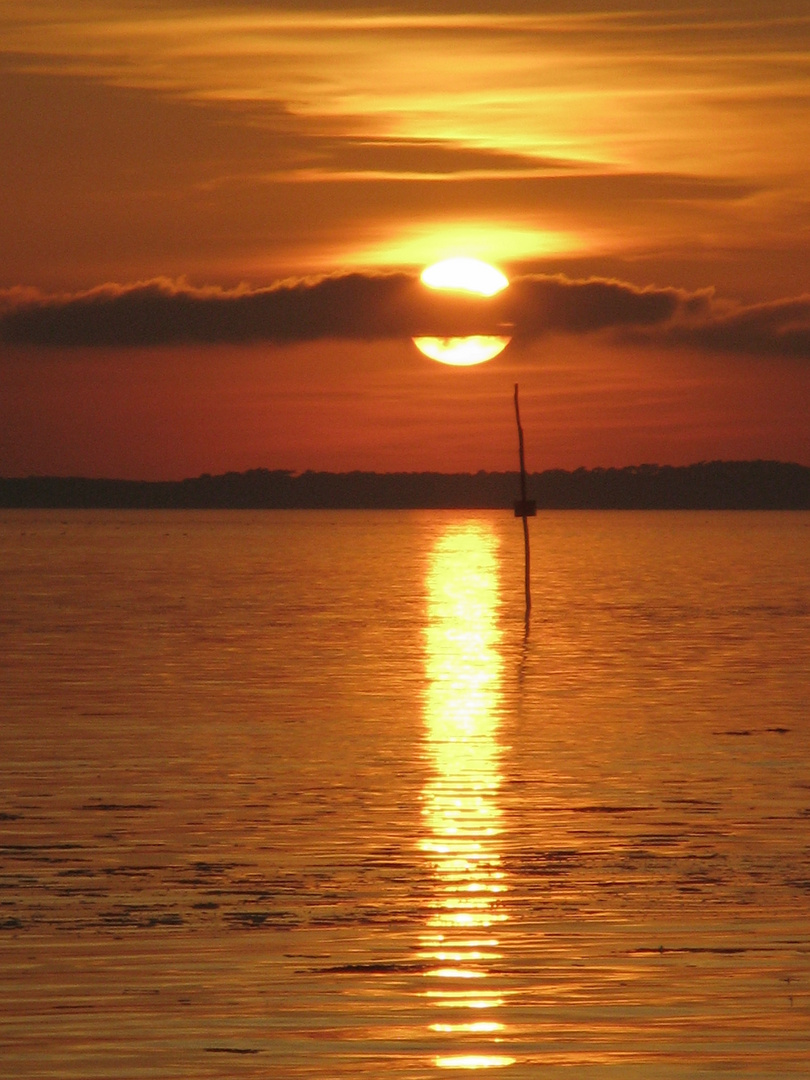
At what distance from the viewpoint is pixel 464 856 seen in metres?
21.8

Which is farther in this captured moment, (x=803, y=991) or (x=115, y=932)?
(x=115, y=932)

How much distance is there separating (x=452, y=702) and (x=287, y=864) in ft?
67.7

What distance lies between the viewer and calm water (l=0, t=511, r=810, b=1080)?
47.0 ft

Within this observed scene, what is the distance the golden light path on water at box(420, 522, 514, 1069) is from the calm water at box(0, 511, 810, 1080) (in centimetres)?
5

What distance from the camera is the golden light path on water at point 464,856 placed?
14.7 meters

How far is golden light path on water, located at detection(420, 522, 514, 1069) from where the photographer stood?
14688 mm

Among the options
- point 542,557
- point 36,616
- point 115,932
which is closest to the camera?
point 115,932

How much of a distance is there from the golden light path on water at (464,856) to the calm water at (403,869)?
0.17 ft

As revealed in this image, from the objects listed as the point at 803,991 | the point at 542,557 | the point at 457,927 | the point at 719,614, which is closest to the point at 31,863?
the point at 457,927

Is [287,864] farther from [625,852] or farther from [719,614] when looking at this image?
[719,614]

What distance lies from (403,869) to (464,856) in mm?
1106

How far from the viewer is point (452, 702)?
137ft

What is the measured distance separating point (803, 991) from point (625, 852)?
662 centimetres

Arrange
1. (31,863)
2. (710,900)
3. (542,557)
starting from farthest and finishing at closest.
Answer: (542,557), (31,863), (710,900)
